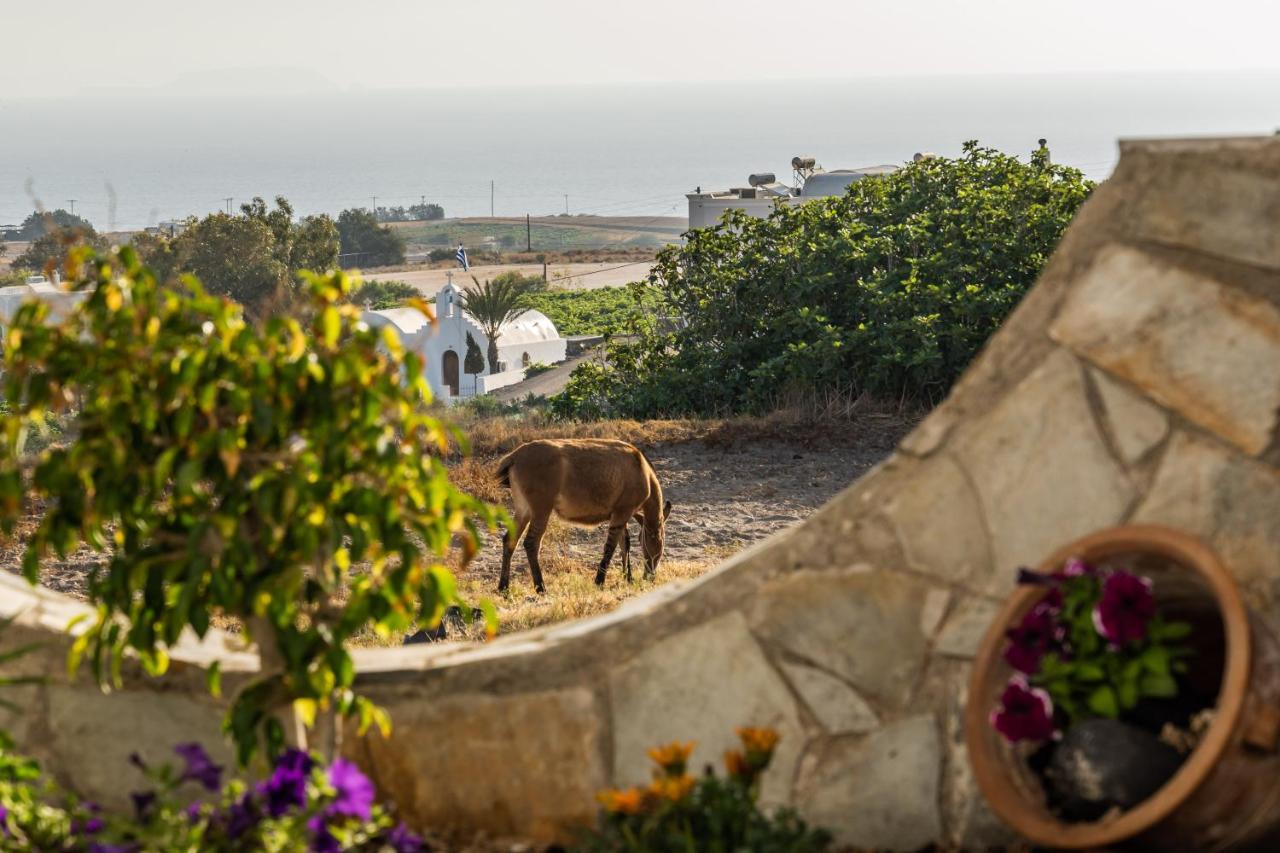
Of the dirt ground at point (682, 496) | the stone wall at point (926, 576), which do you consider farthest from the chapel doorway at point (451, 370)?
the stone wall at point (926, 576)

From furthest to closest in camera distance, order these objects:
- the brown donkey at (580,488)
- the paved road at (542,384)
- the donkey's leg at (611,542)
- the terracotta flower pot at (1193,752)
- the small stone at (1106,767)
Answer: the paved road at (542,384) → the donkey's leg at (611,542) → the brown donkey at (580,488) → the small stone at (1106,767) → the terracotta flower pot at (1193,752)

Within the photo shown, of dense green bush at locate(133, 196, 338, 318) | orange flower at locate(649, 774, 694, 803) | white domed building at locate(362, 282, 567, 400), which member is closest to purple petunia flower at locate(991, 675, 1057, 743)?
orange flower at locate(649, 774, 694, 803)

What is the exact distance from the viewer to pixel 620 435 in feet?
43.7

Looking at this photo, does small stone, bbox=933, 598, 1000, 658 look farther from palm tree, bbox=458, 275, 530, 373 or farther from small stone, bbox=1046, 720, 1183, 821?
palm tree, bbox=458, 275, 530, 373

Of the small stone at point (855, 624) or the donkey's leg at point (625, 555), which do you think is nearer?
the small stone at point (855, 624)

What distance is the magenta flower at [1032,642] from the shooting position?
9.43 ft

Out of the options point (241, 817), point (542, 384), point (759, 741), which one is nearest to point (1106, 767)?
point (759, 741)

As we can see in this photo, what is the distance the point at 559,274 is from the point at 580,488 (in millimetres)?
68950

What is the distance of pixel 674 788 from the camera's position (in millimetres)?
2861

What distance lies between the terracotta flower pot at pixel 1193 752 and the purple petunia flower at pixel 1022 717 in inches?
2.7

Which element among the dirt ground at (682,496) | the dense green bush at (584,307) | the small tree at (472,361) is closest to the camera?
the dirt ground at (682,496)

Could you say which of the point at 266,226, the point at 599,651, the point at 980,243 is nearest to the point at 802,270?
the point at 980,243

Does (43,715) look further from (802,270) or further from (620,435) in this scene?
(802,270)

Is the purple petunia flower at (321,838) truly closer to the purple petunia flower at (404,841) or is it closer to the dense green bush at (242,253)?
the purple petunia flower at (404,841)
